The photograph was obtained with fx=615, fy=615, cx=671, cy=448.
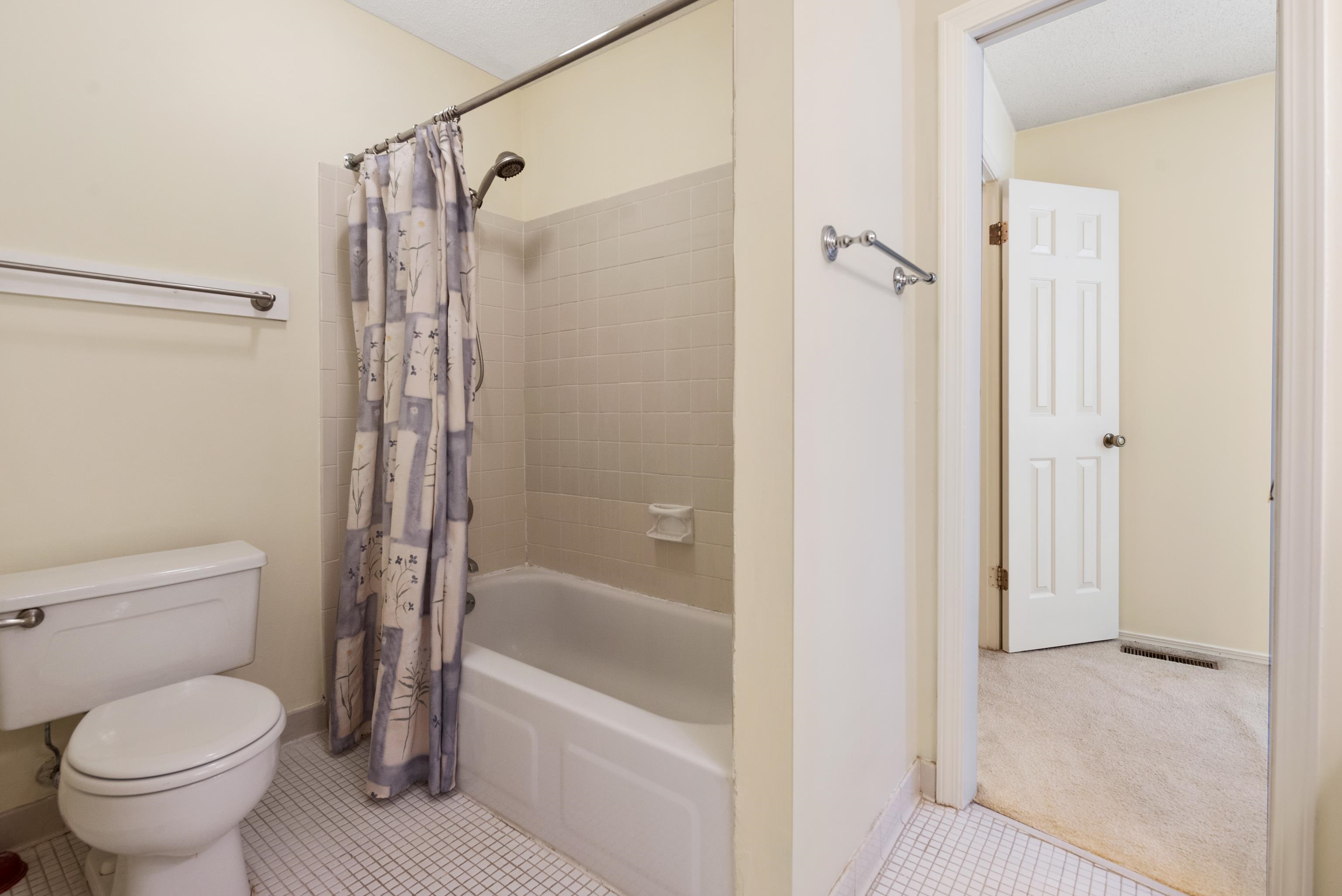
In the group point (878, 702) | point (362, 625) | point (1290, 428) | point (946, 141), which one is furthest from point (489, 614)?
point (1290, 428)

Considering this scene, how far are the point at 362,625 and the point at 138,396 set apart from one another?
0.87m

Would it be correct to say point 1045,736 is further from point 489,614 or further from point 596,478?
point 489,614

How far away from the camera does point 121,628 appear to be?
1.42 meters

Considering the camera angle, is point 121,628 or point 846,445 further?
point 121,628

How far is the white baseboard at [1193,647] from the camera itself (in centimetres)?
257

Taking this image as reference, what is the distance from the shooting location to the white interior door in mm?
2684

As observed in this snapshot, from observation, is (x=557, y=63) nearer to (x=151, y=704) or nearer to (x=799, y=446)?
(x=799, y=446)

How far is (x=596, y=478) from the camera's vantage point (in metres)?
2.42

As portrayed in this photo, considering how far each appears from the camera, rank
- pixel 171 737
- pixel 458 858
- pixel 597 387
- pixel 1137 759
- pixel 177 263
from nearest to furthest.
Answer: pixel 171 737 → pixel 458 858 → pixel 177 263 → pixel 1137 759 → pixel 597 387

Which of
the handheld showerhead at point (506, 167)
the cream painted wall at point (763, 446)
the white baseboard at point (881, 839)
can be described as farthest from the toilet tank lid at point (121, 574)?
the white baseboard at point (881, 839)

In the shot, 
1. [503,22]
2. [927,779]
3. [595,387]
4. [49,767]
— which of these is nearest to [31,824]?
[49,767]

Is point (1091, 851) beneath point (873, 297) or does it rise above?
beneath

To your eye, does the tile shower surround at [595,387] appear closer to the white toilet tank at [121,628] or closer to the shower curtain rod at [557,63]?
the shower curtain rod at [557,63]

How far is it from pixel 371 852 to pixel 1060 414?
2.98 metres
